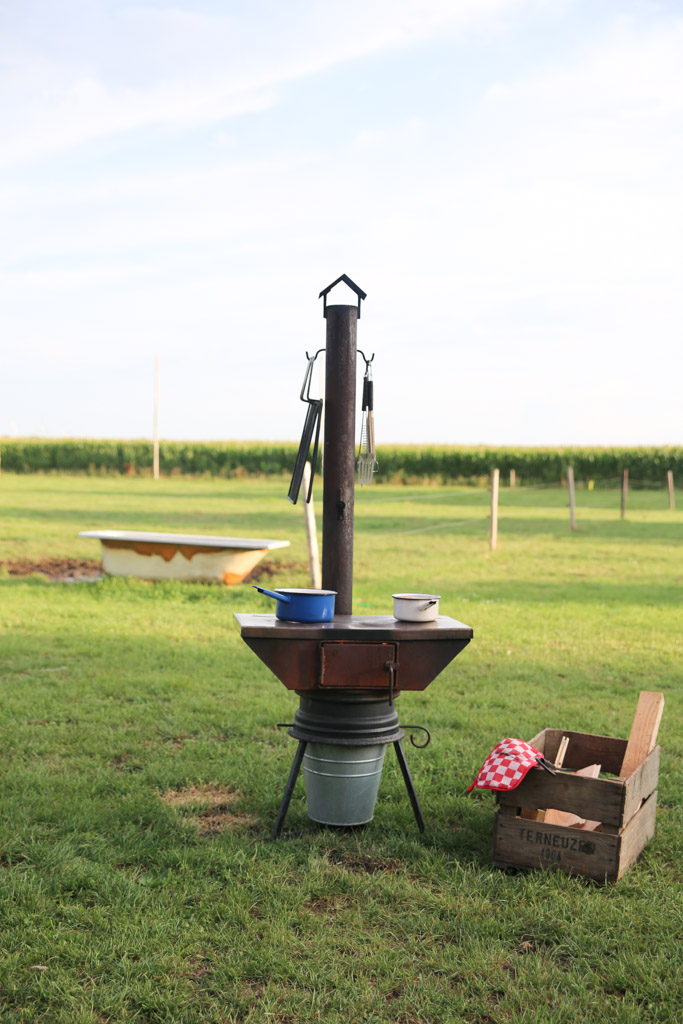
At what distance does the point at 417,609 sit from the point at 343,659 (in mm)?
430

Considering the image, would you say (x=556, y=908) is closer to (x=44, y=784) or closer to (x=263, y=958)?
(x=263, y=958)

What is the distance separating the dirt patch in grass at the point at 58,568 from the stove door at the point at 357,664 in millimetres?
8059

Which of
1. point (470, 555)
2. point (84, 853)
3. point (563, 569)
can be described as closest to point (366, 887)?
point (84, 853)

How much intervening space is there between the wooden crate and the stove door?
698mm

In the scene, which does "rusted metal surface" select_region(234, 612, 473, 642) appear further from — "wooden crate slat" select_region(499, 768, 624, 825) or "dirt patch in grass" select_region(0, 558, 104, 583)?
"dirt patch in grass" select_region(0, 558, 104, 583)

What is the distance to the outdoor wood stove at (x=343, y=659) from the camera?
12.2ft

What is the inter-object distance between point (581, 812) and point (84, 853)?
6.69ft

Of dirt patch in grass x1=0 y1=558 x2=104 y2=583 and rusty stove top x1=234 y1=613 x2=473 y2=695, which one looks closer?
rusty stove top x1=234 y1=613 x2=473 y2=695

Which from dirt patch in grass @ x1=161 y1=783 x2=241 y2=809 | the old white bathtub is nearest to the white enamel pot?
dirt patch in grass @ x1=161 y1=783 x2=241 y2=809

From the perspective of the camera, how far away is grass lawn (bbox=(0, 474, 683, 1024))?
2.73 meters

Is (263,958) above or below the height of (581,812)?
below

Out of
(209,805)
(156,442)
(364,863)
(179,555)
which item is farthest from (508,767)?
(156,442)

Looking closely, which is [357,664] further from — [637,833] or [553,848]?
[637,833]

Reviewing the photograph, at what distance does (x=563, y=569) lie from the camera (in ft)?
44.2
